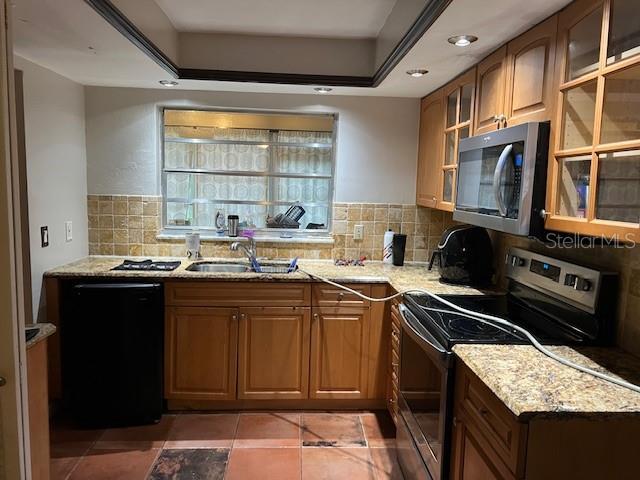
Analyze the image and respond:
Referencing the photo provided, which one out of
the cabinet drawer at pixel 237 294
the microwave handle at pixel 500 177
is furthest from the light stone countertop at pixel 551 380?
the cabinet drawer at pixel 237 294

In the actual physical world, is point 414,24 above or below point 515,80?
above

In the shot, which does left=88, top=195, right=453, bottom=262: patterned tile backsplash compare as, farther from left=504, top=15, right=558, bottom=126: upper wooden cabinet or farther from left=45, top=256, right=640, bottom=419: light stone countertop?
left=45, top=256, right=640, bottom=419: light stone countertop

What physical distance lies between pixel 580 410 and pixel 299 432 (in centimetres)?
187

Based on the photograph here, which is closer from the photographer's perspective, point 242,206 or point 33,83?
point 33,83

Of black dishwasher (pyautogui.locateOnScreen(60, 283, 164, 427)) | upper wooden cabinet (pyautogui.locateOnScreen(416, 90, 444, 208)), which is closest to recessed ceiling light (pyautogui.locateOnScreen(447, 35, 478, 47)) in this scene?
upper wooden cabinet (pyautogui.locateOnScreen(416, 90, 444, 208))

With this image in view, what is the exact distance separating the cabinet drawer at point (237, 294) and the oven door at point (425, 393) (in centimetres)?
76

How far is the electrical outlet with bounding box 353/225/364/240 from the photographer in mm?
3416

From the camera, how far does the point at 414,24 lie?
2.01 meters

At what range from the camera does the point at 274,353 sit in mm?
2908

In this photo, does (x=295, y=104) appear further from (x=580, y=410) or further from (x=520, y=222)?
(x=580, y=410)

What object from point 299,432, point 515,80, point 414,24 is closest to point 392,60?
point 414,24

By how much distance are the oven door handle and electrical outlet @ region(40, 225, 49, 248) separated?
205 cm

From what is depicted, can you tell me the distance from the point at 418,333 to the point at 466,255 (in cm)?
80

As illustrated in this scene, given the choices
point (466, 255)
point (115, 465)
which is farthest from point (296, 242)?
point (115, 465)
